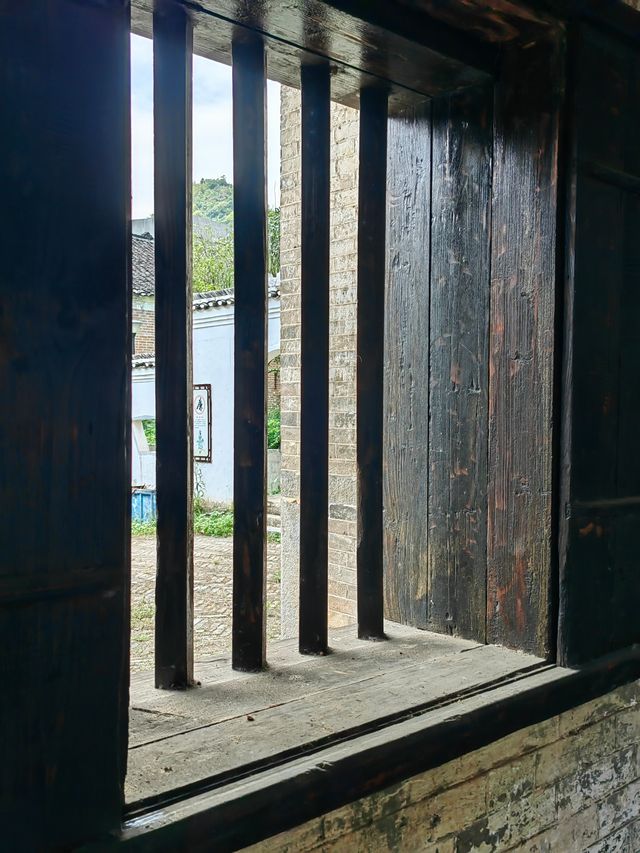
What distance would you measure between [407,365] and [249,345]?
584mm

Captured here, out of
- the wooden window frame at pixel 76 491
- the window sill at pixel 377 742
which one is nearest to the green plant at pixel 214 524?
the window sill at pixel 377 742

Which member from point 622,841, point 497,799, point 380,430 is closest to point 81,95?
point 380,430

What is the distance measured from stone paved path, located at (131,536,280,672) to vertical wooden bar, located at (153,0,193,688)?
89.9 inches

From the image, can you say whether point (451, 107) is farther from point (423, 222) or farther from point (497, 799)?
point (497, 799)

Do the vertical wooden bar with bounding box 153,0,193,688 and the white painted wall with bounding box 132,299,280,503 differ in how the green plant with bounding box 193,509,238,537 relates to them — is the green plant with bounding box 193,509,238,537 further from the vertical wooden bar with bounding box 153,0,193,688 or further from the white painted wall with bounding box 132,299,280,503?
the vertical wooden bar with bounding box 153,0,193,688

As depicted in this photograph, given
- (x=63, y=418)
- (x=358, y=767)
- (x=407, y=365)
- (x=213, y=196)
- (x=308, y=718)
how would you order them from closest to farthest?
(x=63, y=418) < (x=358, y=767) < (x=308, y=718) < (x=407, y=365) < (x=213, y=196)

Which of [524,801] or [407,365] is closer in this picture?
[524,801]

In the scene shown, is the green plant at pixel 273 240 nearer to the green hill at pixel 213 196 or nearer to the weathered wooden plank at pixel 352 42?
the weathered wooden plank at pixel 352 42

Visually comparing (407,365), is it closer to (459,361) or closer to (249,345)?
(459,361)

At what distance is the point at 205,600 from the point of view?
272 inches

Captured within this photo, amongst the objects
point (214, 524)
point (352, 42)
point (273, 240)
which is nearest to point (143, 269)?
point (273, 240)

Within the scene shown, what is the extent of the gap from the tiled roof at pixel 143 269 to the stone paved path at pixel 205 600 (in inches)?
269

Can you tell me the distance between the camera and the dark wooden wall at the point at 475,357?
74.4 inches

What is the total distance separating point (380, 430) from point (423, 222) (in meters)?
0.60
